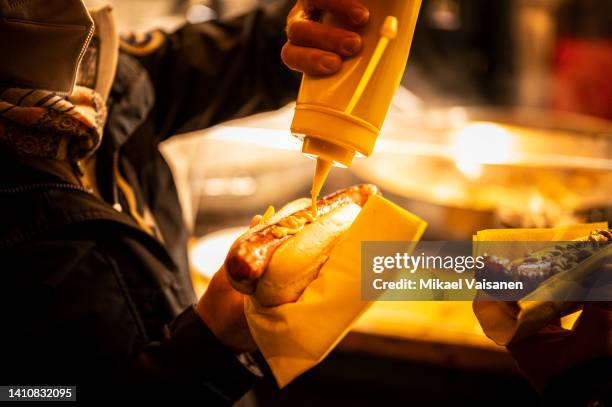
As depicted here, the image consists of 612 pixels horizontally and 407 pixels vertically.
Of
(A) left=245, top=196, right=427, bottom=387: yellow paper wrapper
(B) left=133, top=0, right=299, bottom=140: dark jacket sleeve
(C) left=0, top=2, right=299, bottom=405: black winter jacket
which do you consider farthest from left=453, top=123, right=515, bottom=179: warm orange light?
(A) left=245, top=196, right=427, bottom=387: yellow paper wrapper

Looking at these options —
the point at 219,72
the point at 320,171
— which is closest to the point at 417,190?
the point at 219,72

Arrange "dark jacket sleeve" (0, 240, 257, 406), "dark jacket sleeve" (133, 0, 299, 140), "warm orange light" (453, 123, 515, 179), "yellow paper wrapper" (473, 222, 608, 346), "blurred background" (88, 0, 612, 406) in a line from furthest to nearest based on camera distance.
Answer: "warm orange light" (453, 123, 515, 179), "blurred background" (88, 0, 612, 406), "dark jacket sleeve" (133, 0, 299, 140), "dark jacket sleeve" (0, 240, 257, 406), "yellow paper wrapper" (473, 222, 608, 346)

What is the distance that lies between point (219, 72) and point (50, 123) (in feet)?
2.49

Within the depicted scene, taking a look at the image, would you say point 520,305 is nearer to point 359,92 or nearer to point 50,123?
point 359,92

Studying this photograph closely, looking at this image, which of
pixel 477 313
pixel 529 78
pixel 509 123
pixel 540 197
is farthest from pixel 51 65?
pixel 529 78

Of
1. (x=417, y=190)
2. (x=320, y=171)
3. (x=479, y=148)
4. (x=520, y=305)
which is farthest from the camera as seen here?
(x=479, y=148)

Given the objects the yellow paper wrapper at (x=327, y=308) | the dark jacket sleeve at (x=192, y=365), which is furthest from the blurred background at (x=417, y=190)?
the dark jacket sleeve at (x=192, y=365)

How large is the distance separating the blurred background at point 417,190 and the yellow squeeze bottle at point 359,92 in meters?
0.29

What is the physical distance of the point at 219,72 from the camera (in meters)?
1.63

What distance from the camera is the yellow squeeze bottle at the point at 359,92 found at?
78 centimetres

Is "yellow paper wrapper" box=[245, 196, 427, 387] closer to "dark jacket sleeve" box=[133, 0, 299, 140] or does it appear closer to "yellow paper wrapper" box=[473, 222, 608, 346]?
"yellow paper wrapper" box=[473, 222, 608, 346]

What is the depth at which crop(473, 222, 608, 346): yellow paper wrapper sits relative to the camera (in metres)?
0.74

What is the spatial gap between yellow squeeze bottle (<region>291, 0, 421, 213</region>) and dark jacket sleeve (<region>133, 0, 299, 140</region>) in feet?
2.72

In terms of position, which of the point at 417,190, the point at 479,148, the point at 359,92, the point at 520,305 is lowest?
the point at 417,190
